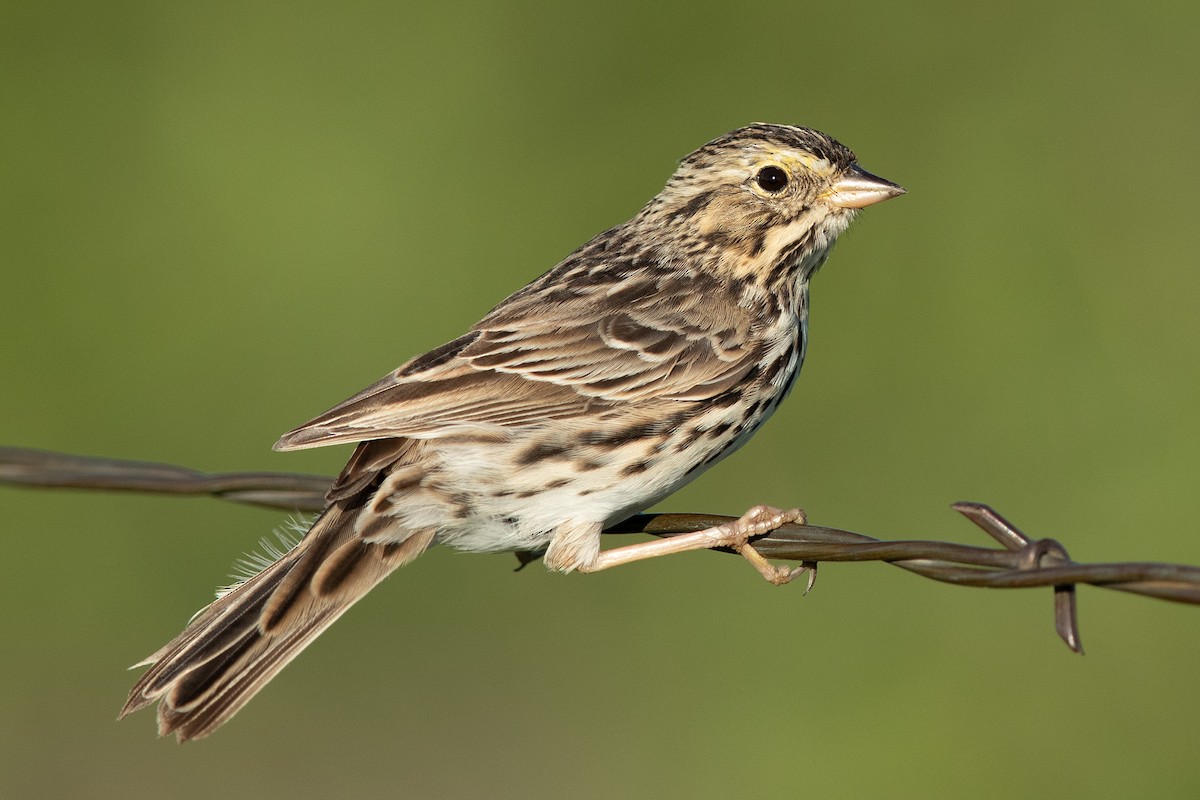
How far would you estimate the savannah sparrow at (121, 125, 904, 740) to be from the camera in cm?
568

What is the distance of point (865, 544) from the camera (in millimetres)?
4676

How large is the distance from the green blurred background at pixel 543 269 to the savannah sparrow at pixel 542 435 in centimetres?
307

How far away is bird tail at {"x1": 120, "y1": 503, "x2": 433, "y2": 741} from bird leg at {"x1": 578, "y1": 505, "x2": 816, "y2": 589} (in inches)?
28.9

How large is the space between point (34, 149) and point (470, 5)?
3.35 metres

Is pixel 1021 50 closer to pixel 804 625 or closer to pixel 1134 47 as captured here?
pixel 1134 47

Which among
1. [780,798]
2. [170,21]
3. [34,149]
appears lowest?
[780,798]

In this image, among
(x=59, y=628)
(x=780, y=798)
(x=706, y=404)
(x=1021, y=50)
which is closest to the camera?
(x=706, y=404)

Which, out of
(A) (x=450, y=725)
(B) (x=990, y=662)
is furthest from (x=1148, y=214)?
(A) (x=450, y=725)

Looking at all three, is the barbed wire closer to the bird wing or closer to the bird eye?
the bird wing

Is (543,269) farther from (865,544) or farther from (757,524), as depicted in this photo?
(865,544)

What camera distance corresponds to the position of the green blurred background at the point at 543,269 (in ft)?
29.4

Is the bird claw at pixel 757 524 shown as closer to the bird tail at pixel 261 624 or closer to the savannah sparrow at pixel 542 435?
the savannah sparrow at pixel 542 435

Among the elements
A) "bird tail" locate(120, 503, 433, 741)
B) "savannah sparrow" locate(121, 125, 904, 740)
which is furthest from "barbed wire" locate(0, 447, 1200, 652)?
"bird tail" locate(120, 503, 433, 741)

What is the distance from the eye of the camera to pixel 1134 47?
11.6 metres
